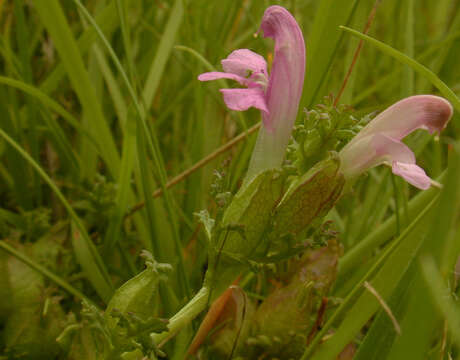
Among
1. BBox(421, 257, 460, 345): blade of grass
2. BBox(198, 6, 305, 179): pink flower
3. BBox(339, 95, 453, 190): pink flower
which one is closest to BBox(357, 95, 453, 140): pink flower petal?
BBox(339, 95, 453, 190): pink flower

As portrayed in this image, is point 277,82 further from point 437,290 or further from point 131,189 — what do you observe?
point 131,189

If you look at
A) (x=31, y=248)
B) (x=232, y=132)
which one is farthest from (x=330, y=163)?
(x=232, y=132)

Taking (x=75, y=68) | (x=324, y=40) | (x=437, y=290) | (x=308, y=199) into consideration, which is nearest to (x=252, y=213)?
(x=308, y=199)

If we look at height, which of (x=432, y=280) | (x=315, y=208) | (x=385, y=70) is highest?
(x=432, y=280)

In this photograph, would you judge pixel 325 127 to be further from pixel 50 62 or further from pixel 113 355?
pixel 50 62

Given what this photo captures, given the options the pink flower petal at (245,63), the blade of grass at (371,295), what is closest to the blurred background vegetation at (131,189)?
the blade of grass at (371,295)
